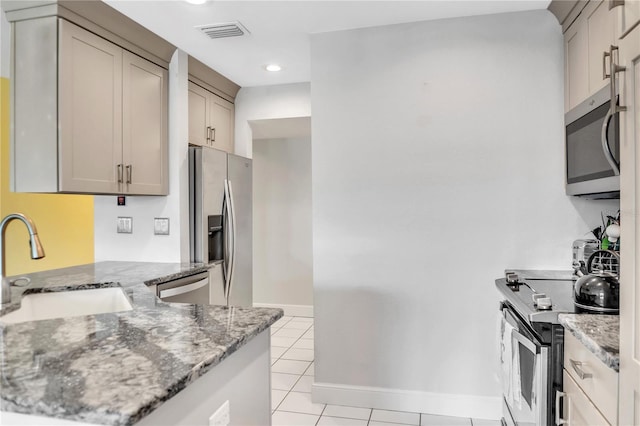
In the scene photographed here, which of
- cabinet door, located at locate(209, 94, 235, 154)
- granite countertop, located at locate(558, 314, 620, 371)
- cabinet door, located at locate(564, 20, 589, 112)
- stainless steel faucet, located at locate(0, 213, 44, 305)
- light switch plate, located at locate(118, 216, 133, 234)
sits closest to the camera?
granite countertop, located at locate(558, 314, 620, 371)

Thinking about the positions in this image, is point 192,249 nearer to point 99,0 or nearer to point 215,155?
point 215,155

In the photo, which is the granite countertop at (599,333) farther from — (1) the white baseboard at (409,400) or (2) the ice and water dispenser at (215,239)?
(2) the ice and water dispenser at (215,239)

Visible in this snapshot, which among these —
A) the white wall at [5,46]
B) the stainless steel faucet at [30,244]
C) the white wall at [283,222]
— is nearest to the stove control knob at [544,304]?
the stainless steel faucet at [30,244]

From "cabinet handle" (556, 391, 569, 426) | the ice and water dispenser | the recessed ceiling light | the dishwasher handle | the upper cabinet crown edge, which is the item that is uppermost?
the recessed ceiling light

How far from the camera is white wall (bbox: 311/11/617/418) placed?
2.53m

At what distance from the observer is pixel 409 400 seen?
2.67m

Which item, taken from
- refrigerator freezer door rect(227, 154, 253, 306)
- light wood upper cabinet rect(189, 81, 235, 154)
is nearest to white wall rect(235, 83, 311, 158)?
light wood upper cabinet rect(189, 81, 235, 154)

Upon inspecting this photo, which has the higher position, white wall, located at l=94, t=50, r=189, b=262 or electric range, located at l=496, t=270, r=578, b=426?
white wall, located at l=94, t=50, r=189, b=262

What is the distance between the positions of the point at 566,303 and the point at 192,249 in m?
2.46

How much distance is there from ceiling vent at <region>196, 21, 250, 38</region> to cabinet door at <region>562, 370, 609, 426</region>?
2523 mm

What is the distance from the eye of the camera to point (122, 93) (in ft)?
8.81

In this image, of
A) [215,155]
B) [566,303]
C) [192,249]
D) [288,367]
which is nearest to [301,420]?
[288,367]

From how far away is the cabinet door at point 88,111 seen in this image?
2.29m

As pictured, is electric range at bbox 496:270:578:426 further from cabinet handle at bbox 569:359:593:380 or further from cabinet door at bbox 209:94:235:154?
cabinet door at bbox 209:94:235:154
